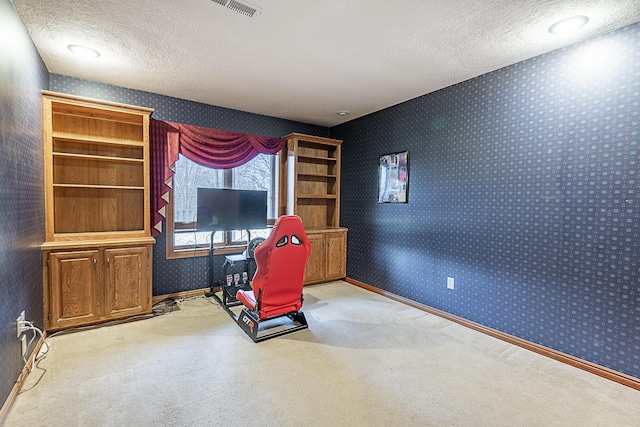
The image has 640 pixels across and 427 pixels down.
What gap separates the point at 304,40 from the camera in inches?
95.6

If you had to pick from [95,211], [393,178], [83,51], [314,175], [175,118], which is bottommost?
[95,211]

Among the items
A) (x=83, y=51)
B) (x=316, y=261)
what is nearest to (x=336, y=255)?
(x=316, y=261)

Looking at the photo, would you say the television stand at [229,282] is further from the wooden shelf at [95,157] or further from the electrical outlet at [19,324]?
the electrical outlet at [19,324]

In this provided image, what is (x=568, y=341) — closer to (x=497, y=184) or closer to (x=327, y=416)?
(x=497, y=184)

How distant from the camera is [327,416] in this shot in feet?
5.87

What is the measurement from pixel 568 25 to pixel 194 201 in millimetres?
4102

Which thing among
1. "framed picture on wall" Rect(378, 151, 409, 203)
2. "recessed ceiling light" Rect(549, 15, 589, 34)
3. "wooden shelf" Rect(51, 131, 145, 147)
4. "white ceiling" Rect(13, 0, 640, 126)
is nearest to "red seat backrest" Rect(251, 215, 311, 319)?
"white ceiling" Rect(13, 0, 640, 126)

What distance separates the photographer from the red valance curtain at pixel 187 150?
359 centimetres

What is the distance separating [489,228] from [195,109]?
380 centimetres

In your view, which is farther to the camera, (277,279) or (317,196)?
(317,196)

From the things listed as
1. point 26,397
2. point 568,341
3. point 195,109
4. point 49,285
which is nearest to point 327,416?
point 26,397

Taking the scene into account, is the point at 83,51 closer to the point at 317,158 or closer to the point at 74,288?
the point at 74,288

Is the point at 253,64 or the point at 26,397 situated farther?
the point at 253,64

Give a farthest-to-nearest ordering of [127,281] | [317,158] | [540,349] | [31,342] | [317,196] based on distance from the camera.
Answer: [317,158] < [317,196] < [127,281] < [540,349] < [31,342]
